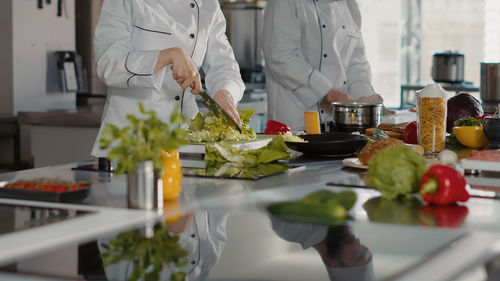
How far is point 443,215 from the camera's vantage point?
1.43m

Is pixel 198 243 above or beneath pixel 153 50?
beneath

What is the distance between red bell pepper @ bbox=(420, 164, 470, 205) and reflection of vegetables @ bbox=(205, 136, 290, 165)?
61 cm

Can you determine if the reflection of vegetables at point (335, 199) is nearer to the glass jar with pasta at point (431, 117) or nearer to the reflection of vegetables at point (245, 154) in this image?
the reflection of vegetables at point (245, 154)

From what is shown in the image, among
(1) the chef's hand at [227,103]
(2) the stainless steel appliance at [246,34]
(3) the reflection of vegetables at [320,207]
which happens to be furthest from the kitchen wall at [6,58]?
(3) the reflection of vegetables at [320,207]

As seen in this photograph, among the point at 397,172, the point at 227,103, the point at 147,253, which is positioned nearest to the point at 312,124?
the point at 227,103

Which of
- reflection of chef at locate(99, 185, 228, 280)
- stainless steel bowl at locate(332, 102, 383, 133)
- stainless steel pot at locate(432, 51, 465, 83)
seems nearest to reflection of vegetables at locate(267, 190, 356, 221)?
reflection of chef at locate(99, 185, 228, 280)

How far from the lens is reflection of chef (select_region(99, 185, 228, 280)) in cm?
108

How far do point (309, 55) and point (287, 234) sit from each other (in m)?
2.91

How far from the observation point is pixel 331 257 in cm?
117

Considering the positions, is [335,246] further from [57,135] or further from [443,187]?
[57,135]

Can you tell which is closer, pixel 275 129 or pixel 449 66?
pixel 275 129

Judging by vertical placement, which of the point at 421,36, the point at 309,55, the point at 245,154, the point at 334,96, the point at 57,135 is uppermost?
the point at 421,36

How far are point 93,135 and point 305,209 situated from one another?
2.74m

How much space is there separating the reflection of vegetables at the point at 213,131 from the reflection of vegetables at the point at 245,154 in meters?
0.21
